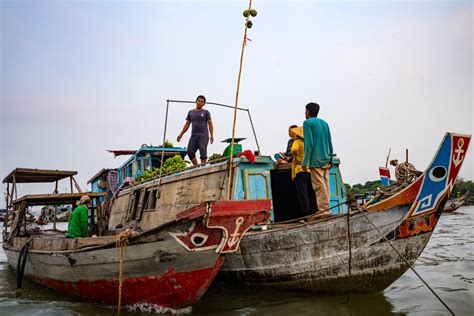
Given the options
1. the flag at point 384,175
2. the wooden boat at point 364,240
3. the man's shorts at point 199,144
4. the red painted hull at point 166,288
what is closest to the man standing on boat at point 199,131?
the man's shorts at point 199,144

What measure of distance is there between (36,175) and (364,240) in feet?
34.4

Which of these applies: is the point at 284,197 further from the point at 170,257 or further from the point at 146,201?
the point at 170,257

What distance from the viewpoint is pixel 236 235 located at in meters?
5.22

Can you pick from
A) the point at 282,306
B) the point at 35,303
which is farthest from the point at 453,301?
the point at 35,303

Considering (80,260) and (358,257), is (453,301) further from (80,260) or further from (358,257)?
(80,260)

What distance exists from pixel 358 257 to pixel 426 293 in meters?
2.20

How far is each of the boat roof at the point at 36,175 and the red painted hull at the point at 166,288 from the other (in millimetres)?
6615

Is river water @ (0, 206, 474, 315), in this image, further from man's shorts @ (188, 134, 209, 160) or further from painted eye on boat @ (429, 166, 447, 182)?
man's shorts @ (188, 134, 209, 160)

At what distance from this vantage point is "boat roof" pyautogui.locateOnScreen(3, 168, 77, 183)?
36.4 ft

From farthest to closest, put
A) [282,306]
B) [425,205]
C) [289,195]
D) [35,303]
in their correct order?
[289,195] < [35,303] < [282,306] < [425,205]

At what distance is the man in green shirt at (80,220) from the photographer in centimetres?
761

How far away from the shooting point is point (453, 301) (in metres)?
6.12

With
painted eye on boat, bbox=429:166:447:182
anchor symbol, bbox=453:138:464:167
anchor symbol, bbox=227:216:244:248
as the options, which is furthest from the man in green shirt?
anchor symbol, bbox=453:138:464:167

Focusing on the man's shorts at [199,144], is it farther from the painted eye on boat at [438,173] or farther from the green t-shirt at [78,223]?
the painted eye on boat at [438,173]
